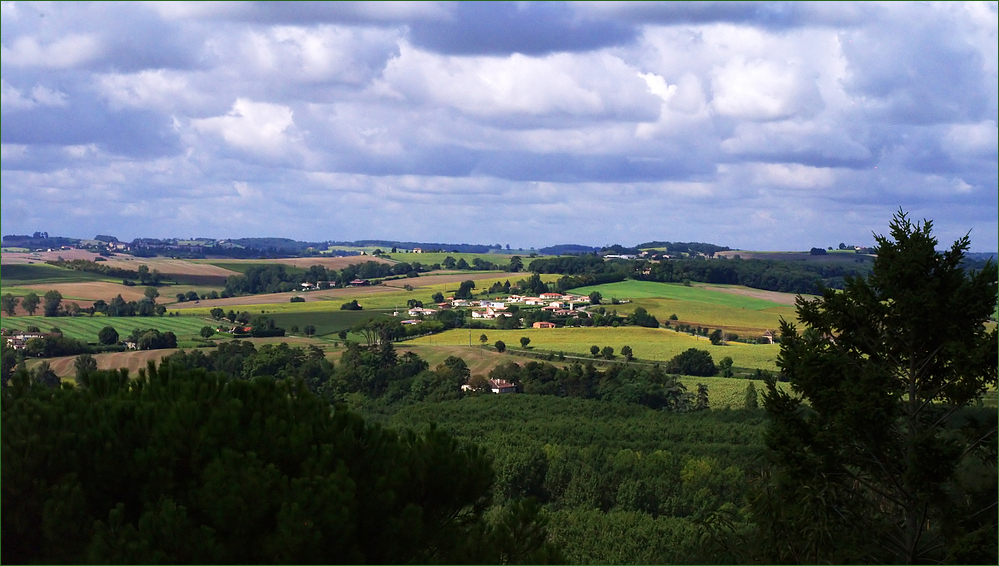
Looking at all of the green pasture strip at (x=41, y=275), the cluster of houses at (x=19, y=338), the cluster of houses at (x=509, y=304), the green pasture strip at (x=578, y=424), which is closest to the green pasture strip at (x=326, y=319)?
the cluster of houses at (x=509, y=304)

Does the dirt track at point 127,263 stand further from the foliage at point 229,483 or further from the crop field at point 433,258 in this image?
the foliage at point 229,483

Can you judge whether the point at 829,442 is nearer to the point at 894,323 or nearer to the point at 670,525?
the point at 894,323

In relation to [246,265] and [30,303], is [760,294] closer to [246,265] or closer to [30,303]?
[246,265]

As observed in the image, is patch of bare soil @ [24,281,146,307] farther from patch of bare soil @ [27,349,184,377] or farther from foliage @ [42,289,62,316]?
patch of bare soil @ [27,349,184,377]

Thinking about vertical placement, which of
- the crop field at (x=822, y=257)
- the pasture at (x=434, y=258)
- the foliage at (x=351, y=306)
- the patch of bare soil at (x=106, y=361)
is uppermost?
the crop field at (x=822, y=257)

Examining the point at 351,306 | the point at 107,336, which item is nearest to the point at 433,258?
the point at 351,306

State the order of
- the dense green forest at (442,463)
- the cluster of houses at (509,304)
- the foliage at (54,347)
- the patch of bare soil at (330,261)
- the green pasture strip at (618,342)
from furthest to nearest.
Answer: the patch of bare soil at (330,261) < the cluster of houses at (509,304) < the green pasture strip at (618,342) < the foliage at (54,347) < the dense green forest at (442,463)
